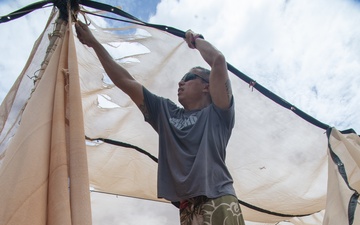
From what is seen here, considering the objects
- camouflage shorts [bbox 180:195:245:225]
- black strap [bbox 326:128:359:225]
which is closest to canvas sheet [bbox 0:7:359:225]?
black strap [bbox 326:128:359:225]

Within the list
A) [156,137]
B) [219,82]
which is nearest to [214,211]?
[219,82]

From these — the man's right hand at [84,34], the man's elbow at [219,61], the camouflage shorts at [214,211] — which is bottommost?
the camouflage shorts at [214,211]

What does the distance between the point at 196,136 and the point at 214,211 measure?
12.2 inches

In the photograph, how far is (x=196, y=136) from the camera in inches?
56.8

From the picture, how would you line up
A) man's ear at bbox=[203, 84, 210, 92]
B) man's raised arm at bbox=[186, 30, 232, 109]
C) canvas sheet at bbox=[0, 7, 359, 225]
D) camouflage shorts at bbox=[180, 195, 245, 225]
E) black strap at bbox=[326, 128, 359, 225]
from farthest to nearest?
1. canvas sheet at bbox=[0, 7, 359, 225]
2. black strap at bbox=[326, 128, 359, 225]
3. man's ear at bbox=[203, 84, 210, 92]
4. man's raised arm at bbox=[186, 30, 232, 109]
5. camouflage shorts at bbox=[180, 195, 245, 225]

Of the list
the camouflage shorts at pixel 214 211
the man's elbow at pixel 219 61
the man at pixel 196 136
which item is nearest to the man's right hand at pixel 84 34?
the man at pixel 196 136

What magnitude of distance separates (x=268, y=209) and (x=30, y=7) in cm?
203

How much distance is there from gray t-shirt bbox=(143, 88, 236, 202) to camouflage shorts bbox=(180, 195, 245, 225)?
0.09ft

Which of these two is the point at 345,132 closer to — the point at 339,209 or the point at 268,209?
the point at 339,209

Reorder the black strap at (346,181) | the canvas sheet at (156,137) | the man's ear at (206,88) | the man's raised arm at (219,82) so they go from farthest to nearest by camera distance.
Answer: the canvas sheet at (156,137) → the black strap at (346,181) → the man's ear at (206,88) → the man's raised arm at (219,82)

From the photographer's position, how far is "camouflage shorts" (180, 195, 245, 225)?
124 centimetres

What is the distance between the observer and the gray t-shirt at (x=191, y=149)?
51.9 inches

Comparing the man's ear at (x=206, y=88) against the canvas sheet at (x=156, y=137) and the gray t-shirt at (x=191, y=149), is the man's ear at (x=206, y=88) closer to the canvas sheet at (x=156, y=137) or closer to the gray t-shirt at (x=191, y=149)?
the gray t-shirt at (x=191, y=149)

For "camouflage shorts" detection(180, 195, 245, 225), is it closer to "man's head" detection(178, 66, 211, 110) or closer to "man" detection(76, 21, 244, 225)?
"man" detection(76, 21, 244, 225)
